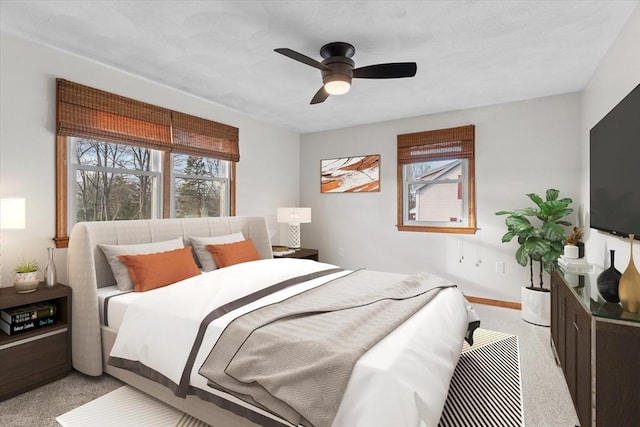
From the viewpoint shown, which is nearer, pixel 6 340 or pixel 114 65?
pixel 6 340

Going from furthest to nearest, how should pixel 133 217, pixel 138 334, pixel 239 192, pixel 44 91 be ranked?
1. pixel 239 192
2. pixel 133 217
3. pixel 44 91
4. pixel 138 334

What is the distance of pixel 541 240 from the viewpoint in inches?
137

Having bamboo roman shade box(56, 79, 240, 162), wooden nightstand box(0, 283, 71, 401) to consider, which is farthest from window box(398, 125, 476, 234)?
wooden nightstand box(0, 283, 71, 401)

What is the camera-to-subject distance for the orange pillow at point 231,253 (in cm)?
331

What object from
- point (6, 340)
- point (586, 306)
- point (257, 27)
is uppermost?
point (257, 27)

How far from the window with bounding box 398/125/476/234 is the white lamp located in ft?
4.52

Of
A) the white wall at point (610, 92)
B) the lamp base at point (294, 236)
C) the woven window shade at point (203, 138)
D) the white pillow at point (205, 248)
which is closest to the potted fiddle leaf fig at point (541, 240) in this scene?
the white wall at point (610, 92)

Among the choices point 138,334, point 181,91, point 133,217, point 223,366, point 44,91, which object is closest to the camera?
point 223,366

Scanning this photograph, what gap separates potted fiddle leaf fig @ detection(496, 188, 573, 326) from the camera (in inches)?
134

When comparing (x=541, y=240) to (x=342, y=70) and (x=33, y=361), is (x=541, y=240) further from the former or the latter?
(x=33, y=361)

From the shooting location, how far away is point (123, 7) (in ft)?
7.10

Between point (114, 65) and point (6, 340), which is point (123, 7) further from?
point (6, 340)

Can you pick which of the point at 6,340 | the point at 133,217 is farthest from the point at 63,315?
the point at 133,217

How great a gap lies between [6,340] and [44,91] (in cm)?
190
